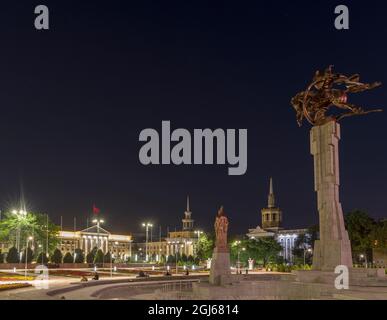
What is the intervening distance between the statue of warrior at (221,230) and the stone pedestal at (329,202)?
23.2 feet

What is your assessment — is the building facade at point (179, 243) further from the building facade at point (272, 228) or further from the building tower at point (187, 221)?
the building facade at point (272, 228)

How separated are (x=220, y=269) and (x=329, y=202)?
935 cm

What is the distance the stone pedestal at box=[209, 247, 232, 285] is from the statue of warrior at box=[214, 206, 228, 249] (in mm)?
432

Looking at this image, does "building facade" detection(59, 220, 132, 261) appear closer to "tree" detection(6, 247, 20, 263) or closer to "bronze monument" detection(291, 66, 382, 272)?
"tree" detection(6, 247, 20, 263)

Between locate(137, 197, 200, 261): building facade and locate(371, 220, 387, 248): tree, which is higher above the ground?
locate(371, 220, 387, 248): tree

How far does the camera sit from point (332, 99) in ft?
114

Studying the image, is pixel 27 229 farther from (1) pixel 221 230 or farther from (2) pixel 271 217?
(2) pixel 271 217

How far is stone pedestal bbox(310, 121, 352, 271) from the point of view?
32.5 meters

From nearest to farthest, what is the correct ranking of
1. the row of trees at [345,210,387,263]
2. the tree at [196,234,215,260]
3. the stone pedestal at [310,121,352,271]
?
the stone pedestal at [310,121,352,271], the row of trees at [345,210,387,263], the tree at [196,234,215,260]

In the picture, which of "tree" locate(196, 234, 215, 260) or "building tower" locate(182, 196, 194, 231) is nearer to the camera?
"tree" locate(196, 234, 215, 260)

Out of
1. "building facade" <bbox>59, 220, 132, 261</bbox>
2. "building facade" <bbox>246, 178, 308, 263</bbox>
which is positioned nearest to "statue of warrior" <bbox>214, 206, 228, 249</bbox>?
"building facade" <bbox>59, 220, 132, 261</bbox>

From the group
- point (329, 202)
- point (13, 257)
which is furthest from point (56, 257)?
point (329, 202)

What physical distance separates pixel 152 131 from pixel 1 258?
41.7m
